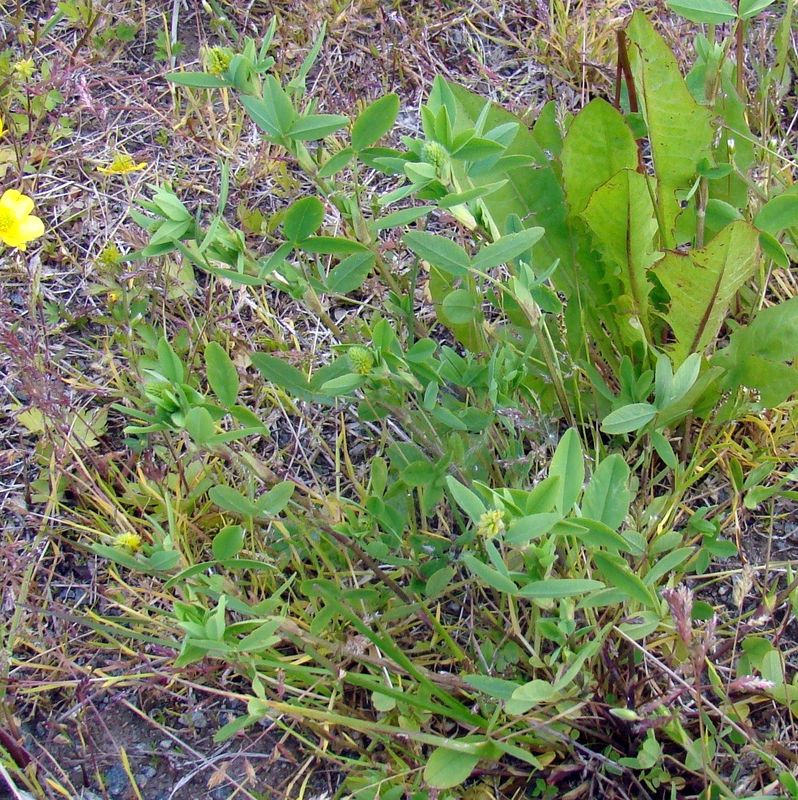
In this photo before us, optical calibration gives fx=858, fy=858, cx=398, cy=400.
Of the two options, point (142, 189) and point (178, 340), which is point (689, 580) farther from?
point (142, 189)

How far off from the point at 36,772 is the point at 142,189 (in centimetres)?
145

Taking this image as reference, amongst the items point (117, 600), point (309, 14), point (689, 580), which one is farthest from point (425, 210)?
point (309, 14)

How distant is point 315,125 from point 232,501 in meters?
0.58

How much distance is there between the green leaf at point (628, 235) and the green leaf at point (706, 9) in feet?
0.90

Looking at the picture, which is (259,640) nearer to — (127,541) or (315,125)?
(127,541)

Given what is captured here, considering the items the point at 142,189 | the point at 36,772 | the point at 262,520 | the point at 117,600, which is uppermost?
the point at 142,189

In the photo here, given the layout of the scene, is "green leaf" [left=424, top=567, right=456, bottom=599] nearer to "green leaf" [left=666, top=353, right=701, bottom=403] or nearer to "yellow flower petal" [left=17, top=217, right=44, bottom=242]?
"green leaf" [left=666, top=353, right=701, bottom=403]

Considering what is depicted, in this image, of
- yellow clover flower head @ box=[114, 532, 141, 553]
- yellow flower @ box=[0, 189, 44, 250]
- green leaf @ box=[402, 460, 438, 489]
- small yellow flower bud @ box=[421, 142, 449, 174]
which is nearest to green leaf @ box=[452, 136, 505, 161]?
small yellow flower bud @ box=[421, 142, 449, 174]

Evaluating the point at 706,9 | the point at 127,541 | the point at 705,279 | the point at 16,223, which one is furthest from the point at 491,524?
the point at 16,223

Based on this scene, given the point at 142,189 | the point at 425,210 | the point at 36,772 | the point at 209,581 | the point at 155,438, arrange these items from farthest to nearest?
the point at 142,189 → the point at 155,438 → the point at 36,772 → the point at 209,581 → the point at 425,210

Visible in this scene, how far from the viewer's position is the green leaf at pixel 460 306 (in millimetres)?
1444

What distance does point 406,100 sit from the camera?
2354 mm

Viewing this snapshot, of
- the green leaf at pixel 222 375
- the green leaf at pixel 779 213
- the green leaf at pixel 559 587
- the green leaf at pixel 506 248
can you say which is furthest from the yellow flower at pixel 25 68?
the green leaf at pixel 559 587

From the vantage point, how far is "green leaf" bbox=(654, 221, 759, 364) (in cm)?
145
